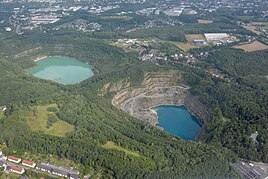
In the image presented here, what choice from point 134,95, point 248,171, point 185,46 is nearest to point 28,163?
point 248,171

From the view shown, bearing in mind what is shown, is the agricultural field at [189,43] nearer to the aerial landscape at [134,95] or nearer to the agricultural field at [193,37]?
the agricultural field at [193,37]

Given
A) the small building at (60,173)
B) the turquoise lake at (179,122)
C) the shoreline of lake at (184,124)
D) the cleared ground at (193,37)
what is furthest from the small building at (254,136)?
the cleared ground at (193,37)

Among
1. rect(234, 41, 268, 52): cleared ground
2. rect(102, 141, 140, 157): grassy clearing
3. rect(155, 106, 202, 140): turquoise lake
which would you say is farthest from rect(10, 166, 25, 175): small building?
rect(234, 41, 268, 52): cleared ground

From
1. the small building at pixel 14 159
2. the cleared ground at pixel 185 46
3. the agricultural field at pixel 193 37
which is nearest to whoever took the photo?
the small building at pixel 14 159

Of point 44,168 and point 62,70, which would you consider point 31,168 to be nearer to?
point 44,168

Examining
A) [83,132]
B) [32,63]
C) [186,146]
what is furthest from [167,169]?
[32,63]

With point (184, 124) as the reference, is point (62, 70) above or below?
below
